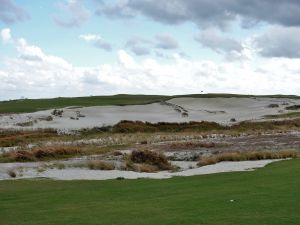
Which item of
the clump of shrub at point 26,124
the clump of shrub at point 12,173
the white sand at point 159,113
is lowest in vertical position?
the clump of shrub at point 12,173

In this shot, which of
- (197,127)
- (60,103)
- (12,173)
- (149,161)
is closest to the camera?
(12,173)

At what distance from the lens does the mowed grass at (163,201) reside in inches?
642

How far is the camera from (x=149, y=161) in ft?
138

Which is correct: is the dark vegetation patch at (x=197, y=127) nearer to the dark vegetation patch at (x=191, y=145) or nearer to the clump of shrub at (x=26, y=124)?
the clump of shrub at (x=26, y=124)

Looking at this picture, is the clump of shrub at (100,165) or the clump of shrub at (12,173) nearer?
the clump of shrub at (12,173)

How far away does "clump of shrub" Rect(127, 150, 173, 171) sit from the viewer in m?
40.2

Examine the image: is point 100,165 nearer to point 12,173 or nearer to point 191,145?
point 12,173

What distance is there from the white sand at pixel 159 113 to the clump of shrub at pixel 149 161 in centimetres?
4437

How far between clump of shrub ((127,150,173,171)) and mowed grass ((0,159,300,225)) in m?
11.2

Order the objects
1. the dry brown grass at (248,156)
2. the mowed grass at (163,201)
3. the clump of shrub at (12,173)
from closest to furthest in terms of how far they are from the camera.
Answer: the mowed grass at (163,201) → the clump of shrub at (12,173) → the dry brown grass at (248,156)

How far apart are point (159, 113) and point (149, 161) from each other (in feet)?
263

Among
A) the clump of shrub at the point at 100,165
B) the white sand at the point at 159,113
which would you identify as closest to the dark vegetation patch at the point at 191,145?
the clump of shrub at the point at 100,165

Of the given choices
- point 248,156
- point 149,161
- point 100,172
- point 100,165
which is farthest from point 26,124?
point 100,172

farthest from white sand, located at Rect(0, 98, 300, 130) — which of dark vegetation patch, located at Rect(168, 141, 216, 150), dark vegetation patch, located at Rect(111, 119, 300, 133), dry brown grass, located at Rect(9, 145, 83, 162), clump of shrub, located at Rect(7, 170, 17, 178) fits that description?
clump of shrub, located at Rect(7, 170, 17, 178)
